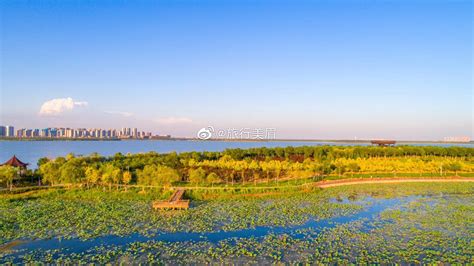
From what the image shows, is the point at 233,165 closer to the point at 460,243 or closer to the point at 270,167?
the point at 270,167

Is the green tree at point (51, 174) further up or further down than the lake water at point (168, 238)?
further up

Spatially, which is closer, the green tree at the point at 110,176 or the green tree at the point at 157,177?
the green tree at the point at 157,177

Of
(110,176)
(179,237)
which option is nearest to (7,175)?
(110,176)

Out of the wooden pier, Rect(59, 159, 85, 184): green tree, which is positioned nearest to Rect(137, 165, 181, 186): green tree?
the wooden pier

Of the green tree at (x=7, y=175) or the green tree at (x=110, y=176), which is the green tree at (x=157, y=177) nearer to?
the green tree at (x=110, y=176)

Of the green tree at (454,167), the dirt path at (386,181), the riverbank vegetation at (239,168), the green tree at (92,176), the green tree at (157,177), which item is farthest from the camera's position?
the green tree at (454,167)

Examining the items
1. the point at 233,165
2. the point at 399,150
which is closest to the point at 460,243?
the point at 233,165

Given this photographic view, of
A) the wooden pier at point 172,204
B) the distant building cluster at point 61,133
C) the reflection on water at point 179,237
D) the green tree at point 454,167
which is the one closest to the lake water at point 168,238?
the reflection on water at point 179,237

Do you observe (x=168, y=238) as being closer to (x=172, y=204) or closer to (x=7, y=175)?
(x=172, y=204)
